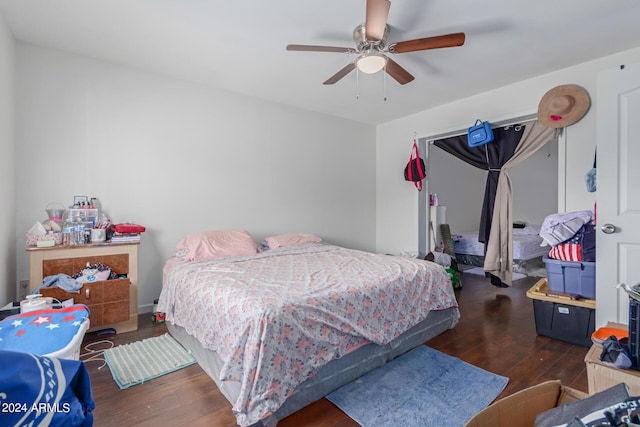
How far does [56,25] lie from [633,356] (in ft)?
14.2

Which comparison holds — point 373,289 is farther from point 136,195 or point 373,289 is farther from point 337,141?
point 337,141

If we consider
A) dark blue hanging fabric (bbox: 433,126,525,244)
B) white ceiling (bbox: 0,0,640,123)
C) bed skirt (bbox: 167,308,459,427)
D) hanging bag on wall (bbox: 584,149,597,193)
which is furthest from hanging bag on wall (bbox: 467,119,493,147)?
bed skirt (bbox: 167,308,459,427)

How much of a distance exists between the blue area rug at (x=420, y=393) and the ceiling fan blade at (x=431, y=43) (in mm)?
2295

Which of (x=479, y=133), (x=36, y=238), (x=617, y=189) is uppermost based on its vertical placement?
(x=479, y=133)

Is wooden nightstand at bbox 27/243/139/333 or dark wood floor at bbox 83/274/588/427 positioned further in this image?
wooden nightstand at bbox 27/243/139/333

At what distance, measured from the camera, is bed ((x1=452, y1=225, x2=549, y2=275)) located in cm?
491

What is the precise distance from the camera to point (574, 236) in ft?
8.34

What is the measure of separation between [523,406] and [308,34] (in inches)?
106

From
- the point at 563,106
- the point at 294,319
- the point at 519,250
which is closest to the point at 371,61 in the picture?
the point at 294,319

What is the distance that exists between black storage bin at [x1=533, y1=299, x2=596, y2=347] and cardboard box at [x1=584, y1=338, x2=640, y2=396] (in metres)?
1.10

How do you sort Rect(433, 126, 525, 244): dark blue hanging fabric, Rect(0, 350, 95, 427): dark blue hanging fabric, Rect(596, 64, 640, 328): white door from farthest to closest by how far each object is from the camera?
Rect(433, 126, 525, 244): dark blue hanging fabric < Rect(596, 64, 640, 328): white door < Rect(0, 350, 95, 427): dark blue hanging fabric

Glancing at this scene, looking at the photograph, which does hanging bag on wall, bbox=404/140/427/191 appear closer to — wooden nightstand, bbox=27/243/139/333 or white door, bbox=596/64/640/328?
white door, bbox=596/64/640/328

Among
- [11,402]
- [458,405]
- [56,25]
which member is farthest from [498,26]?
[56,25]

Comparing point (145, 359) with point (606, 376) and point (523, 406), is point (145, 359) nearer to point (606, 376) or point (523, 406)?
point (523, 406)
